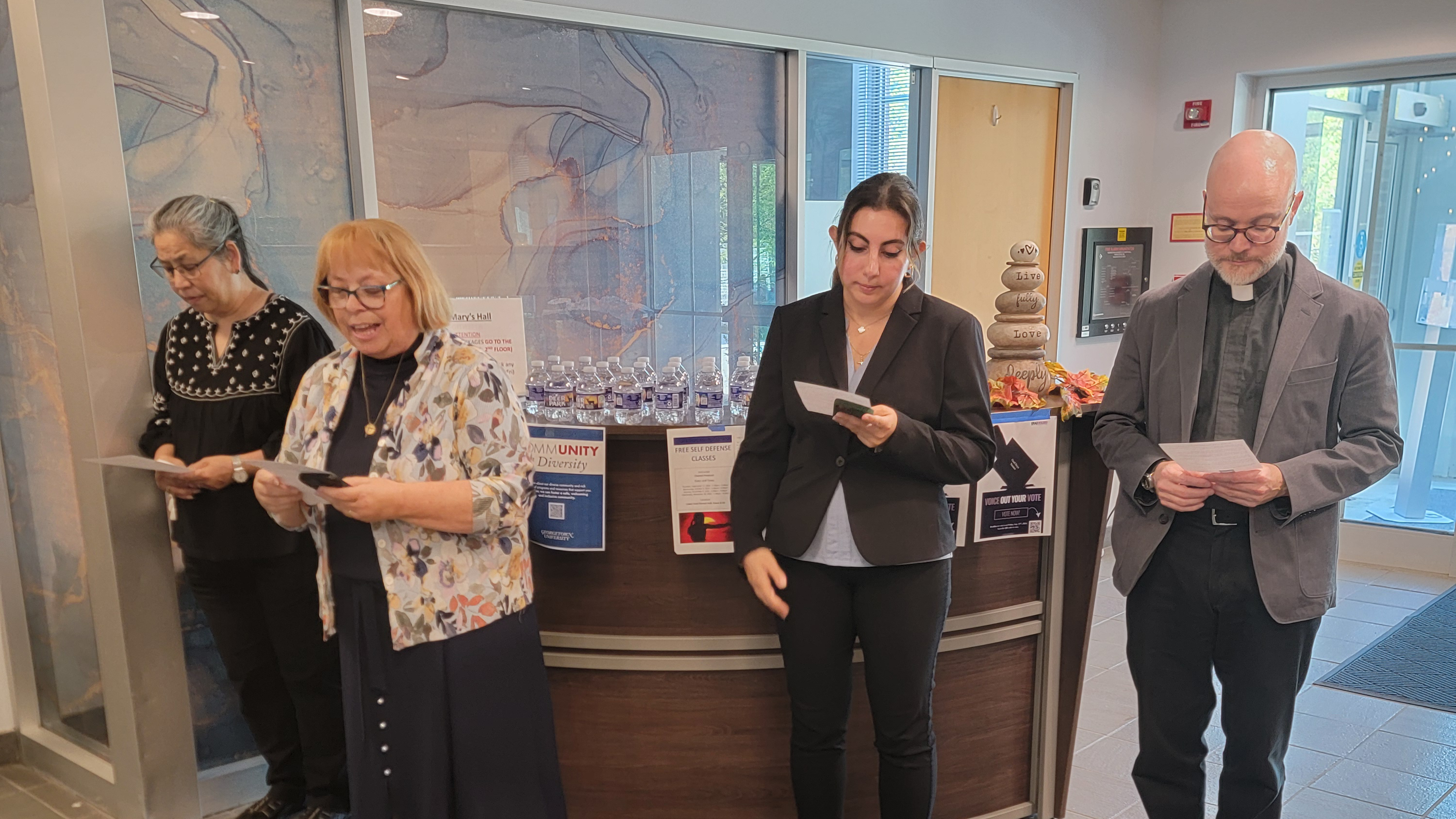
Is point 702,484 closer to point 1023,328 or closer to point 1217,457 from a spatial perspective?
point 1023,328

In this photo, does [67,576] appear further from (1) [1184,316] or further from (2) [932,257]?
(2) [932,257]

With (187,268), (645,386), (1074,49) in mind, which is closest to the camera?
(187,268)

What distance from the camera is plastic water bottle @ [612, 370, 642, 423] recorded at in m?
2.38

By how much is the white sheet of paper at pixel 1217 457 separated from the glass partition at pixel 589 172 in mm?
2573

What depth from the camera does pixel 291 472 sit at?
1664mm

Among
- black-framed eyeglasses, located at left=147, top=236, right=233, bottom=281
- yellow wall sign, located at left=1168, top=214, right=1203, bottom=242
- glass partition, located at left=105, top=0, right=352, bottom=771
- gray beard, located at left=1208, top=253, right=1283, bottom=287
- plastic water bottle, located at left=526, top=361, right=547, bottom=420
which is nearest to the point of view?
gray beard, located at left=1208, top=253, right=1283, bottom=287

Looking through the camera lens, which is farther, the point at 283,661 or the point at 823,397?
the point at 283,661

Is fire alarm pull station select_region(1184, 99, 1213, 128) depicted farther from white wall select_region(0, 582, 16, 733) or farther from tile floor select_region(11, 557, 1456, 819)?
white wall select_region(0, 582, 16, 733)

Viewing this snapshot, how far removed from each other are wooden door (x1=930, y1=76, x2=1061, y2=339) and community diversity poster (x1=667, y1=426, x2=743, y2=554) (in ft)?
10.4

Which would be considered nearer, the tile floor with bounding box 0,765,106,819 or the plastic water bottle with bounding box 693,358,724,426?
the plastic water bottle with bounding box 693,358,724,426

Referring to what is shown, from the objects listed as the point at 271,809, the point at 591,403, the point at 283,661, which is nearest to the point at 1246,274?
the point at 591,403

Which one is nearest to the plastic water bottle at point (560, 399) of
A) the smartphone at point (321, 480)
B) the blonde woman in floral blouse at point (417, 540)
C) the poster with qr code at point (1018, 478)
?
the blonde woman in floral blouse at point (417, 540)

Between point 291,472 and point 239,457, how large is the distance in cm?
74

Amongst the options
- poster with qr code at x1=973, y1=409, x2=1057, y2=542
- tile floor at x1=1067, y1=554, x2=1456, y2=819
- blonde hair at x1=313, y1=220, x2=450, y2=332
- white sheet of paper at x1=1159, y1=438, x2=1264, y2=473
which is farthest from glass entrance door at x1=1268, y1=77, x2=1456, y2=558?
blonde hair at x1=313, y1=220, x2=450, y2=332
